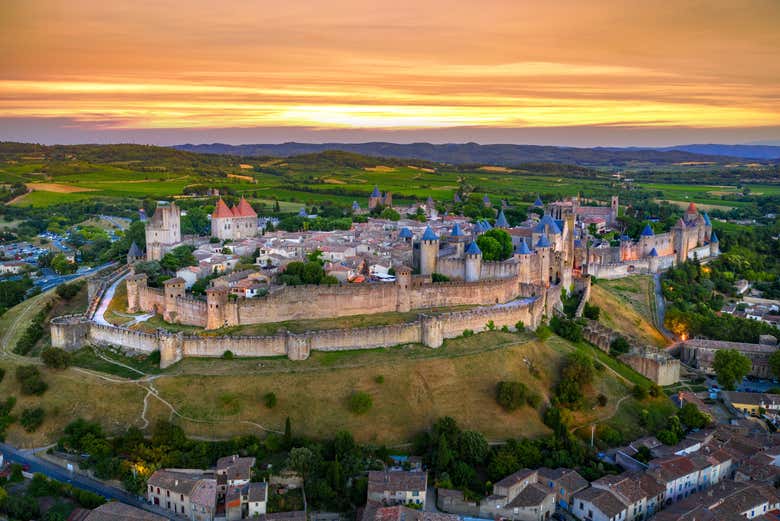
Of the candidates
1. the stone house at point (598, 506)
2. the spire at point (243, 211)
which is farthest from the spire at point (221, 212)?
the stone house at point (598, 506)

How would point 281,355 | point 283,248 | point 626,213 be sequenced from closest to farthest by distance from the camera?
point 281,355 → point 283,248 → point 626,213

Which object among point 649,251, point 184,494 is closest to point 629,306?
point 649,251

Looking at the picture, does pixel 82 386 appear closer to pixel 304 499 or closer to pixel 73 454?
pixel 73 454

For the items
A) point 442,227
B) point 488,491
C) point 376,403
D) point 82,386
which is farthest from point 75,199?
point 488,491

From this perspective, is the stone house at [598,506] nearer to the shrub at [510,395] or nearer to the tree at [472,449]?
the tree at [472,449]

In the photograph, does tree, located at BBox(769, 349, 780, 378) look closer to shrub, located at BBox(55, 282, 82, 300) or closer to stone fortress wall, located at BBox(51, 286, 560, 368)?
stone fortress wall, located at BBox(51, 286, 560, 368)
